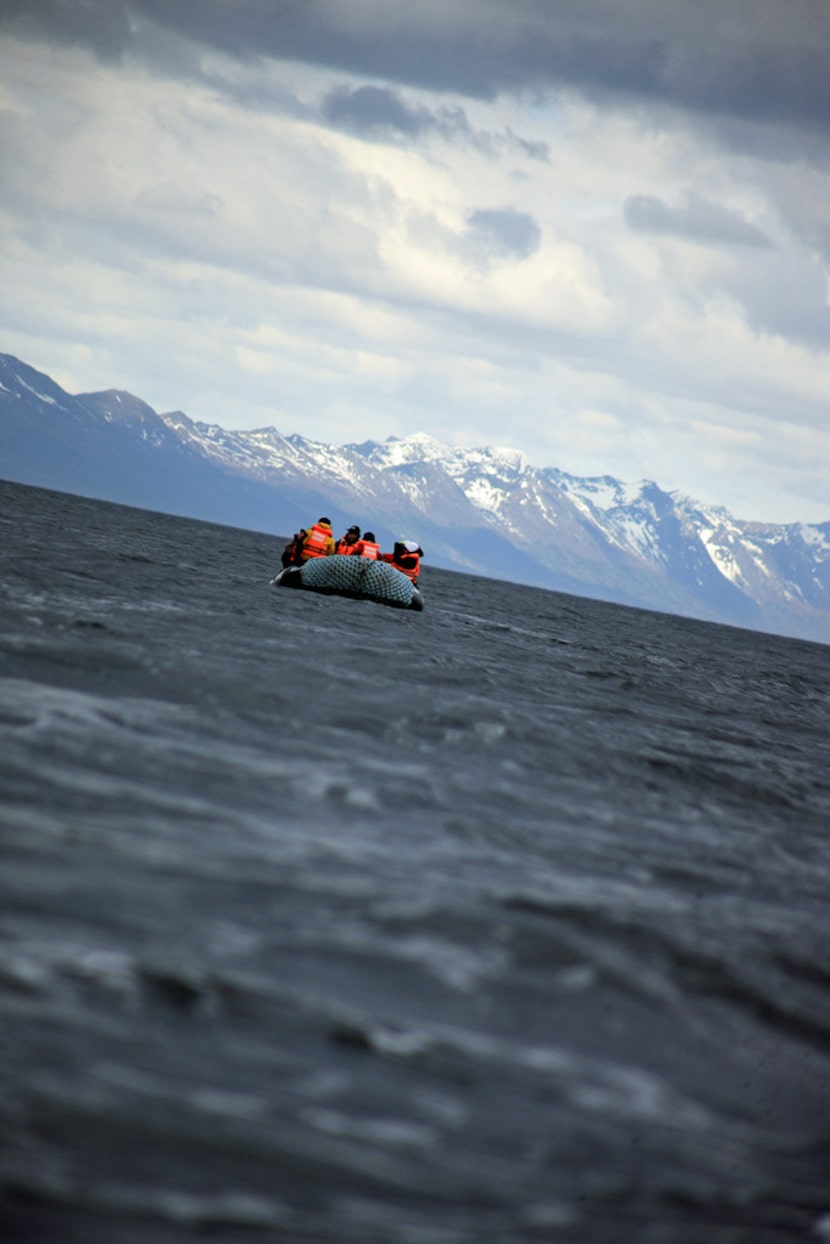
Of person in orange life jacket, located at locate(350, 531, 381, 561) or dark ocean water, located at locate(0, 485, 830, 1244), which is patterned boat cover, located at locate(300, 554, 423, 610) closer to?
person in orange life jacket, located at locate(350, 531, 381, 561)

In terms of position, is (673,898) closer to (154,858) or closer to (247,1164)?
(154,858)

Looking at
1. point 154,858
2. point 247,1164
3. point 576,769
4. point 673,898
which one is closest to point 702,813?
point 576,769

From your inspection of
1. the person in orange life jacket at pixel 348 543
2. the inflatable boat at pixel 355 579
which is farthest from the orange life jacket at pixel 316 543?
the inflatable boat at pixel 355 579

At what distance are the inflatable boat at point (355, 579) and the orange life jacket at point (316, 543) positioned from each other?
2.15 feet

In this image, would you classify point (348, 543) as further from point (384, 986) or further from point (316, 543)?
point (384, 986)

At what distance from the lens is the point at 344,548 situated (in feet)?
113

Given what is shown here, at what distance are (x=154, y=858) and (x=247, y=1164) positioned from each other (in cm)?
292

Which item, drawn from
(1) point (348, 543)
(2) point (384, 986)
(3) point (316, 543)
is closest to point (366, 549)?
(1) point (348, 543)

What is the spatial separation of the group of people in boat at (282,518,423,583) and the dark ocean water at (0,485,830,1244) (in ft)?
70.1

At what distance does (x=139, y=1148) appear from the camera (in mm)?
3568

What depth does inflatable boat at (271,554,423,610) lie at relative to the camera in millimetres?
32594

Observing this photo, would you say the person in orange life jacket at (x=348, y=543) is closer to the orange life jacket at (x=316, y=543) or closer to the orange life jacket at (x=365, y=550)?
the orange life jacket at (x=365, y=550)

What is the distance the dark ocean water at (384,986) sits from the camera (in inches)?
142

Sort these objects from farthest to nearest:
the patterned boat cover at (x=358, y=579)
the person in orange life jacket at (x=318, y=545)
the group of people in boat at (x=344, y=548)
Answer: the person in orange life jacket at (x=318, y=545), the group of people in boat at (x=344, y=548), the patterned boat cover at (x=358, y=579)
